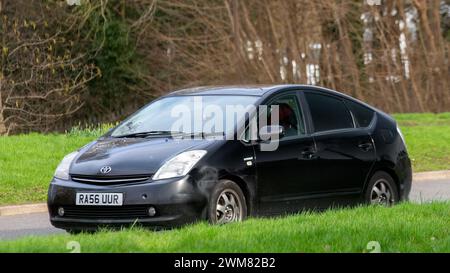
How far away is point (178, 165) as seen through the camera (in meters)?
9.28

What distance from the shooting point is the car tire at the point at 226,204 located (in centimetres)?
928

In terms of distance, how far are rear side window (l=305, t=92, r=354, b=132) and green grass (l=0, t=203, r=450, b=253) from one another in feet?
6.45

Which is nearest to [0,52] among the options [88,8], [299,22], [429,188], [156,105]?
[88,8]

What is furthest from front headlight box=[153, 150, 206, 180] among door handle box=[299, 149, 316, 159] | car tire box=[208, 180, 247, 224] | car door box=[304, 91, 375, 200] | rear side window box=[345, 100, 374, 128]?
rear side window box=[345, 100, 374, 128]

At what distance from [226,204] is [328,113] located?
2.19 meters

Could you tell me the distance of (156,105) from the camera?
11109 mm

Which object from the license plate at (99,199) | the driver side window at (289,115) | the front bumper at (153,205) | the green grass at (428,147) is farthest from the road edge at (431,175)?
the license plate at (99,199)

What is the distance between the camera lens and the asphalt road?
11.0 metres

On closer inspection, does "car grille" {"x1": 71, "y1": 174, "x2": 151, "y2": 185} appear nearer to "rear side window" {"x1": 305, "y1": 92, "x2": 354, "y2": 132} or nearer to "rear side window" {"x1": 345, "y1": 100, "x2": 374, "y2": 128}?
"rear side window" {"x1": 305, "y1": 92, "x2": 354, "y2": 132}


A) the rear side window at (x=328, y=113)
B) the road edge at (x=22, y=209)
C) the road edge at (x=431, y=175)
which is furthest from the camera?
the road edge at (x=431, y=175)

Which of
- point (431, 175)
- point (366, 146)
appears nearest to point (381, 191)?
point (366, 146)

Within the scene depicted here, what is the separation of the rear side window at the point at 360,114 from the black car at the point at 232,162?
14 mm

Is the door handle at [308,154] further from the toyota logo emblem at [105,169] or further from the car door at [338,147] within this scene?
the toyota logo emblem at [105,169]
